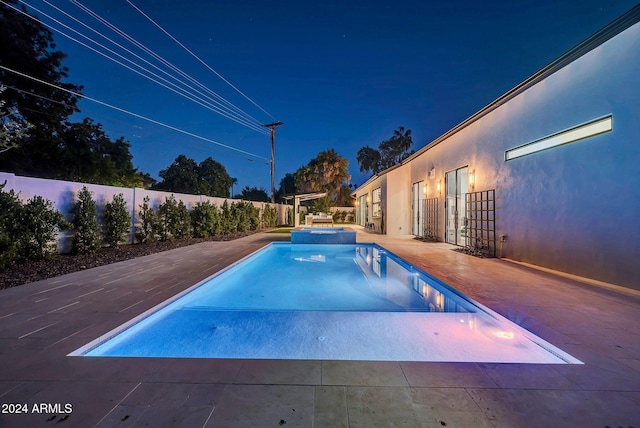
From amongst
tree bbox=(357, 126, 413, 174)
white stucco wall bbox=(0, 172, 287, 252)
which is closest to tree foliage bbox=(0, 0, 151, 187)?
white stucco wall bbox=(0, 172, 287, 252)

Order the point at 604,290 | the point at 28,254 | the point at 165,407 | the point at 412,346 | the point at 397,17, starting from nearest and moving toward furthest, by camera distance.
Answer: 1. the point at 165,407
2. the point at 412,346
3. the point at 604,290
4. the point at 28,254
5. the point at 397,17

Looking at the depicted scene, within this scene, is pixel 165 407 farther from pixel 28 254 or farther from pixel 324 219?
pixel 324 219

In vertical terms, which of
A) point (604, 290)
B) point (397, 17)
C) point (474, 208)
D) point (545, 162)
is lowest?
point (604, 290)

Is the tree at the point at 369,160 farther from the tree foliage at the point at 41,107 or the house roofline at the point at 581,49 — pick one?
the house roofline at the point at 581,49

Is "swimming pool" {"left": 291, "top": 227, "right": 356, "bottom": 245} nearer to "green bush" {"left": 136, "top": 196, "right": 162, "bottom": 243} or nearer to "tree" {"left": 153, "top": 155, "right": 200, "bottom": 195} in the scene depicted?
"green bush" {"left": 136, "top": 196, "right": 162, "bottom": 243}

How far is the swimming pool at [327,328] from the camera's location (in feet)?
8.38

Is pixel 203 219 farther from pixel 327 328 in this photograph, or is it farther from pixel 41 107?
pixel 327 328

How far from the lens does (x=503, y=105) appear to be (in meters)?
7.30

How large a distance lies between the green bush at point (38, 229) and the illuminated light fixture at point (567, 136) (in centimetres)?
1068

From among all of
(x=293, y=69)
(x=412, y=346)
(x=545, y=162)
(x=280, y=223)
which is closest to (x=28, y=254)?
(x=412, y=346)

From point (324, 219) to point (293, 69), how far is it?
12.9m

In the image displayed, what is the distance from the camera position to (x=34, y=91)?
1203cm

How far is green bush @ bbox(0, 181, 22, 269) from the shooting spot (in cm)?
496

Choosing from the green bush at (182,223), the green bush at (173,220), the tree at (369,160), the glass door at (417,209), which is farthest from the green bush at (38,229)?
the tree at (369,160)
